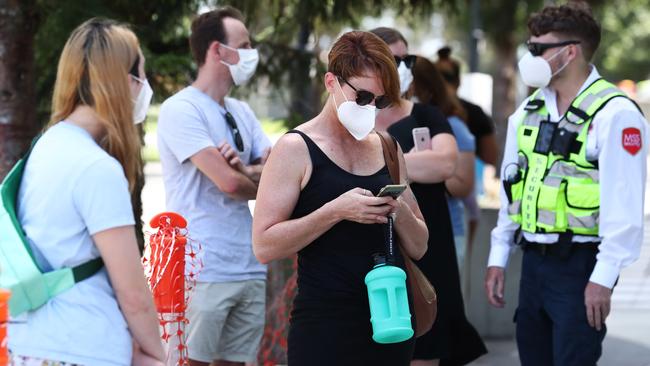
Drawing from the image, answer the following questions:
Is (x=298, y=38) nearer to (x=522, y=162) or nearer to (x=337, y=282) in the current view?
(x=522, y=162)

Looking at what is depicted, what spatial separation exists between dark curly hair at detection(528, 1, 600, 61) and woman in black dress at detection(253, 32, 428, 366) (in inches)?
47.0

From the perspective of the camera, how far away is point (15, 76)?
247 inches

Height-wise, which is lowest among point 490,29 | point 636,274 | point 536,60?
A: point 636,274

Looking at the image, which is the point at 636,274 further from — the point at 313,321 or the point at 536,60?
the point at 313,321

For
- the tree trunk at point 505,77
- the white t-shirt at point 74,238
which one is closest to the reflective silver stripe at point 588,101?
the white t-shirt at point 74,238

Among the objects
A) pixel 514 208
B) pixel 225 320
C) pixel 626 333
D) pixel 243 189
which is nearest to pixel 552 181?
pixel 514 208

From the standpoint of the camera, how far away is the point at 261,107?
366 inches

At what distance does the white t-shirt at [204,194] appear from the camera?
4.89 meters

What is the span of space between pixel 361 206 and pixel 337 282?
12.1 inches

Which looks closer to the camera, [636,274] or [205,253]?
[205,253]

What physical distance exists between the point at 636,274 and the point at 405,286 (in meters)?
10.0

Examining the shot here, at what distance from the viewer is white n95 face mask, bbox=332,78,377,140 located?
12.1 ft

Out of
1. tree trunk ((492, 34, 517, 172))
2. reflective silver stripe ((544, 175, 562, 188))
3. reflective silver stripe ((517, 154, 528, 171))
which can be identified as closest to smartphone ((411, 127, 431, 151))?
reflective silver stripe ((517, 154, 528, 171))

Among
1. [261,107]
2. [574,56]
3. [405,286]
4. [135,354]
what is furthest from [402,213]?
[261,107]
